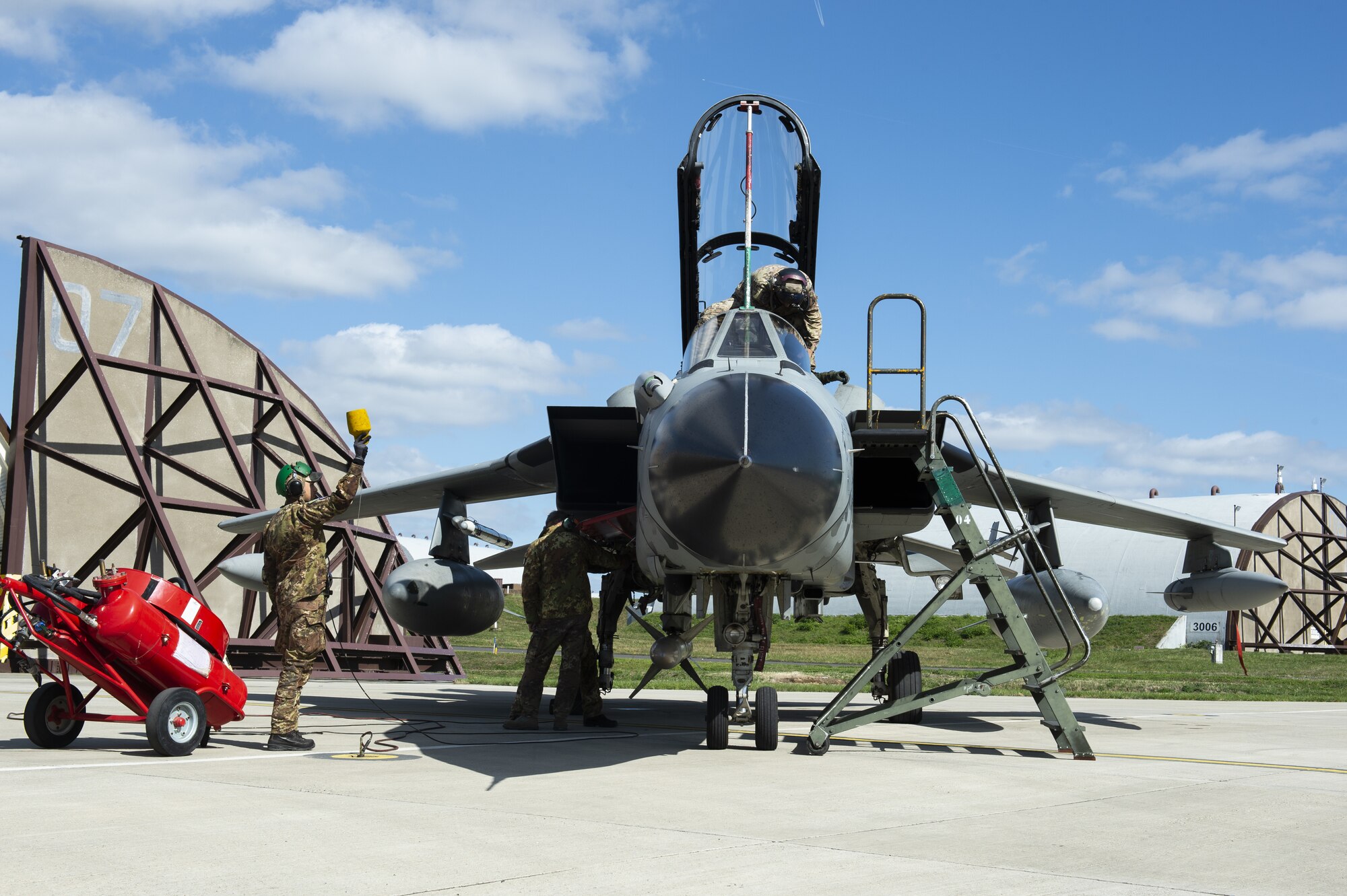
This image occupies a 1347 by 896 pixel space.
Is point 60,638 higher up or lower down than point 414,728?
higher up

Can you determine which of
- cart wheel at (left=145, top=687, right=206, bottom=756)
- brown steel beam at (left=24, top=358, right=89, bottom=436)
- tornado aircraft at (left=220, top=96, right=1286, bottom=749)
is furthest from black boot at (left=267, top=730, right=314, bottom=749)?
brown steel beam at (left=24, top=358, right=89, bottom=436)

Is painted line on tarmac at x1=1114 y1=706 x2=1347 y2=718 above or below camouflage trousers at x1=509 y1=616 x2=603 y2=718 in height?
below

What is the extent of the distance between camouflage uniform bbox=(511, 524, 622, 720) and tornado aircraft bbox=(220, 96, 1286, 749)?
1.09 ft

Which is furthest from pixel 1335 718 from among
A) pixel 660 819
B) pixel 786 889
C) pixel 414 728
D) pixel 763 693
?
pixel 786 889

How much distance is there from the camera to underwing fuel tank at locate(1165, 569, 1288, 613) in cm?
1226

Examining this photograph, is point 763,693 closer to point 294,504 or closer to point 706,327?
point 706,327

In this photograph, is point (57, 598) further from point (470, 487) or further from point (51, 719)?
point (470, 487)

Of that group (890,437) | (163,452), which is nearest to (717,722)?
(890,437)

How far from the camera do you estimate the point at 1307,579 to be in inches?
1778

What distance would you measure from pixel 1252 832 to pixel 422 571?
8.87 meters

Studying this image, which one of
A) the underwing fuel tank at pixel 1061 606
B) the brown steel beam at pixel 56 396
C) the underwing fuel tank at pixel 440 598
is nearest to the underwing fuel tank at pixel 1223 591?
the underwing fuel tank at pixel 1061 606

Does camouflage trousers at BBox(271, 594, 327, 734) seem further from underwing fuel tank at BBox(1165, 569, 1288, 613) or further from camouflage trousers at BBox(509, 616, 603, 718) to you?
underwing fuel tank at BBox(1165, 569, 1288, 613)

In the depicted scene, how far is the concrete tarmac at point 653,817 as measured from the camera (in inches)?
151

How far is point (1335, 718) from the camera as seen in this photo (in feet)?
45.2
